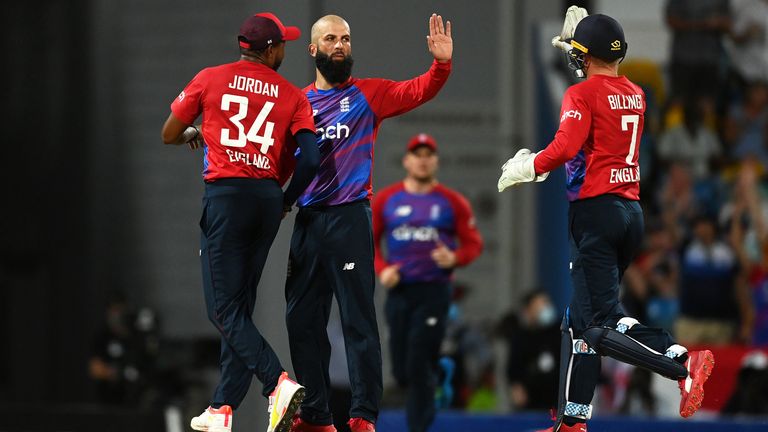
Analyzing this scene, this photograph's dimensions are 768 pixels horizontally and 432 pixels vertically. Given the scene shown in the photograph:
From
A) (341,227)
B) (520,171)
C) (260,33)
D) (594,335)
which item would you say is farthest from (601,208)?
(260,33)

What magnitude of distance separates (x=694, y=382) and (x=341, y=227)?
2.24 m

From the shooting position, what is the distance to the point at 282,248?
404 inches

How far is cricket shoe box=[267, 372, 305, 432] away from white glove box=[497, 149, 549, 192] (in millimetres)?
1665

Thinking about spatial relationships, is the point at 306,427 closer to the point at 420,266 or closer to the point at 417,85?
the point at 417,85

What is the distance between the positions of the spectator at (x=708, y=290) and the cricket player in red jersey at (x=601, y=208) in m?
6.69

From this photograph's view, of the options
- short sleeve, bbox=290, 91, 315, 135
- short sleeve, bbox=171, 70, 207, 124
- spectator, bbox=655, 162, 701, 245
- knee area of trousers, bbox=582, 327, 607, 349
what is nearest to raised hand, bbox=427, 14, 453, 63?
short sleeve, bbox=290, 91, 315, 135

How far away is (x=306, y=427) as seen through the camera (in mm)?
8156

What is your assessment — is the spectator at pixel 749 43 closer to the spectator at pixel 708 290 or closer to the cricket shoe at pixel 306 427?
the spectator at pixel 708 290

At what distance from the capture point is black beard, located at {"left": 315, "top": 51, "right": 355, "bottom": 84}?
8.05 meters

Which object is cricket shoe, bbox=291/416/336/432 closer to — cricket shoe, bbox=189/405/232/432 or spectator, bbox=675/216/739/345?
cricket shoe, bbox=189/405/232/432

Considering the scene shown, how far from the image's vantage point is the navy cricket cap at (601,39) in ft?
25.5

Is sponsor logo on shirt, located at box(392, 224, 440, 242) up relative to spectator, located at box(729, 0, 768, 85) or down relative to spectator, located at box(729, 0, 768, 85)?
down

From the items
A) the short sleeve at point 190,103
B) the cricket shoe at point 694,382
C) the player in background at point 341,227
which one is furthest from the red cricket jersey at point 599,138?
the short sleeve at point 190,103

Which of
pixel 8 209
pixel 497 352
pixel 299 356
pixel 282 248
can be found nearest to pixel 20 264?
pixel 8 209
